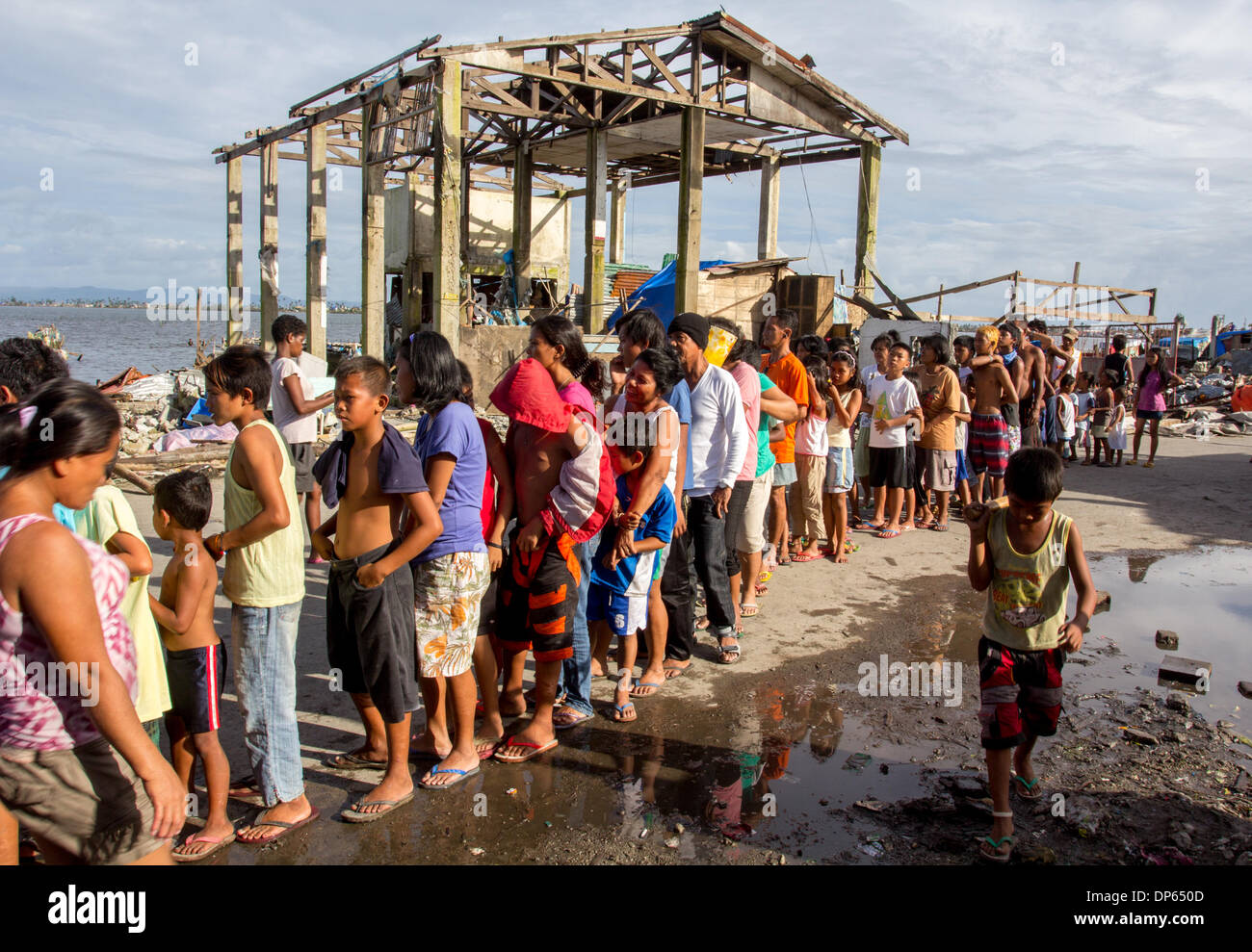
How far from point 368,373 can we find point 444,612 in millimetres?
1045

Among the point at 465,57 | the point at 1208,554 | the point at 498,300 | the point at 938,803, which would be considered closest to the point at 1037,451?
the point at 938,803

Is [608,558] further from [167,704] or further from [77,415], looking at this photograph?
[77,415]

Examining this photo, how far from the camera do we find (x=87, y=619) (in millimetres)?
1975

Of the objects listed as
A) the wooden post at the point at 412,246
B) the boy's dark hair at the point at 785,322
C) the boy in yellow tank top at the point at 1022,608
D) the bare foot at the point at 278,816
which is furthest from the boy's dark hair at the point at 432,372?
the wooden post at the point at 412,246

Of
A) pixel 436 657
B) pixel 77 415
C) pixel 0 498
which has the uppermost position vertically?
pixel 77 415

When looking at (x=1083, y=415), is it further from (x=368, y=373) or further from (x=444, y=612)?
(x=368, y=373)

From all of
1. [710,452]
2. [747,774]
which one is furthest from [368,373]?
[747,774]

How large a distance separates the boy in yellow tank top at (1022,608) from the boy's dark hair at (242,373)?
9.38 ft

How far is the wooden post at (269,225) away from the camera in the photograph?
16625mm

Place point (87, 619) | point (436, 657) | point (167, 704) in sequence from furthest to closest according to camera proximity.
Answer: point (436, 657) < point (167, 704) < point (87, 619)

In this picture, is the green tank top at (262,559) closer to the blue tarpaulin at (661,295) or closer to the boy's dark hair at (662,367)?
the boy's dark hair at (662,367)

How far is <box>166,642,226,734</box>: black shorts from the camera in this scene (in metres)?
3.10
